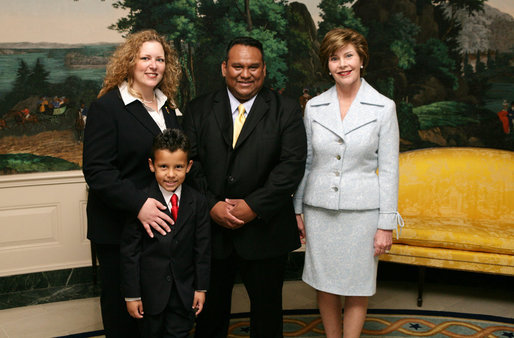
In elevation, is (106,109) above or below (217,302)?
above

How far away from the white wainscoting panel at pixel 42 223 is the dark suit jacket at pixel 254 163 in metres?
2.41

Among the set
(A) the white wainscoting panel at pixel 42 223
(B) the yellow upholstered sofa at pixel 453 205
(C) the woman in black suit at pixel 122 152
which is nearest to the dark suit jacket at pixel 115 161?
(C) the woman in black suit at pixel 122 152

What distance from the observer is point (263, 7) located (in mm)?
5164

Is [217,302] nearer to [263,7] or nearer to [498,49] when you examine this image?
[263,7]

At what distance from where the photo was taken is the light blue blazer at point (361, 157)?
2.75m

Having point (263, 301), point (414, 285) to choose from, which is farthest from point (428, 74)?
point (263, 301)

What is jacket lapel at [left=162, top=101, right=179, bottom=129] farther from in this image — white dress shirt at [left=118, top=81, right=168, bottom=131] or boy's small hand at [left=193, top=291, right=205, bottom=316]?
boy's small hand at [left=193, top=291, right=205, bottom=316]

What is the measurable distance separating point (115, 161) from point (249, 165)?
0.68m

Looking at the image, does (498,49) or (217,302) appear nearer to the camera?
(217,302)

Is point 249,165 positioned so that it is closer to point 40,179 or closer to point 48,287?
point 40,179

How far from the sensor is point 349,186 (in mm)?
2777

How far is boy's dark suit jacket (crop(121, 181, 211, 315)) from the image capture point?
2455 mm

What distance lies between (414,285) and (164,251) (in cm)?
300

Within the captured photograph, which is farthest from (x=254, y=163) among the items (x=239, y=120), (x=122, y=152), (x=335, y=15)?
(x=335, y=15)
